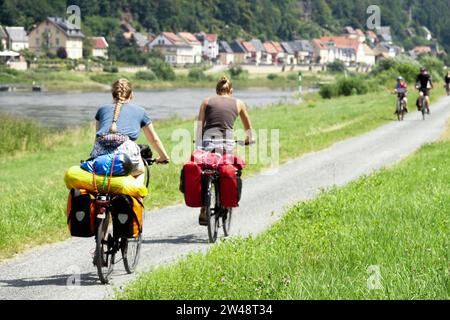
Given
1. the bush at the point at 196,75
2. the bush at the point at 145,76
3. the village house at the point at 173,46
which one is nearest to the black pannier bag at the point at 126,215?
the bush at the point at 145,76

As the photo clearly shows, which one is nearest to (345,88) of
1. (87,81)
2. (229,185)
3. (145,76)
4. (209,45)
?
(229,185)

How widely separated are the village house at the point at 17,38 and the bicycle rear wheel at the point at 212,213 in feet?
500

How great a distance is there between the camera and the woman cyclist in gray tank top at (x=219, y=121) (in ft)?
34.0

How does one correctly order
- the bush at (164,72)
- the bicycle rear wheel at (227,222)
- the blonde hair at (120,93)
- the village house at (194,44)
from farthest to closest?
the village house at (194,44) → the bush at (164,72) → the bicycle rear wheel at (227,222) → the blonde hair at (120,93)

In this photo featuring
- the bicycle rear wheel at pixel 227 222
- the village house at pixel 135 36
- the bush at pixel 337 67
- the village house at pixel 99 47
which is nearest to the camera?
the bicycle rear wheel at pixel 227 222

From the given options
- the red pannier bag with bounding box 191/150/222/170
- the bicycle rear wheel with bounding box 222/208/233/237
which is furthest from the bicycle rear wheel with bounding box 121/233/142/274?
the bicycle rear wheel with bounding box 222/208/233/237

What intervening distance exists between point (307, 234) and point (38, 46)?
161610 millimetres

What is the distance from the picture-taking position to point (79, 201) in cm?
796

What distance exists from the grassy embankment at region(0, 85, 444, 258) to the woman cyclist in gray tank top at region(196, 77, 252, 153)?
2.12 meters

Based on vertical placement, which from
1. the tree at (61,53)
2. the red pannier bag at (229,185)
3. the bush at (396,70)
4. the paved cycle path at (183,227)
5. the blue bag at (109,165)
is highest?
the blue bag at (109,165)

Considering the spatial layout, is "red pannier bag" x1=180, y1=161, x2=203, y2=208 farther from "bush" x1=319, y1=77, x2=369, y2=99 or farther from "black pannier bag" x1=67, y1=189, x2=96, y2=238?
"bush" x1=319, y1=77, x2=369, y2=99

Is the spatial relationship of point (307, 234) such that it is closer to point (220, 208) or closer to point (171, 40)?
point (220, 208)

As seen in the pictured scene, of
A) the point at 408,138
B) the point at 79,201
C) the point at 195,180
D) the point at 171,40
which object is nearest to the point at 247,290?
the point at 79,201

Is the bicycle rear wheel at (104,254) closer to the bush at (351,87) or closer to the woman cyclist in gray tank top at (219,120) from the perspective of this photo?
the woman cyclist in gray tank top at (219,120)
